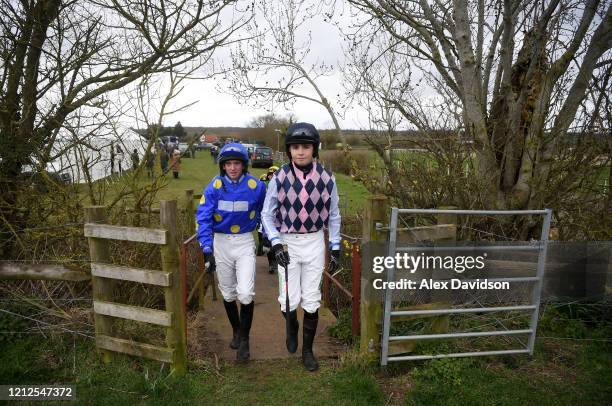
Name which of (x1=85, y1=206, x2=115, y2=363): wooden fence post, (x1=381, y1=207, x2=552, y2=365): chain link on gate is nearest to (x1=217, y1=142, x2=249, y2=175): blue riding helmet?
(x1=85, y1=206, x2=115, y2=363): wooden fence post

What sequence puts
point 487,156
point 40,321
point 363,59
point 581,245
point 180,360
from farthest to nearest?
point 363,59
point 487,156
point 581,245
point 40,321
point 180,360

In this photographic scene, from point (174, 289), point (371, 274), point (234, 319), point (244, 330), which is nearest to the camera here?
point (174, 289)

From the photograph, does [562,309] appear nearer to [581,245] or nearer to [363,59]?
[581,245]

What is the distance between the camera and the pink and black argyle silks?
11.8 feet

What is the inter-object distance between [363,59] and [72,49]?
5.62 m

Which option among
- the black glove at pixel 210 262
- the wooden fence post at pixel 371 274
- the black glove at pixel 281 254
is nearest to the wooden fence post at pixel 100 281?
the black glove at pixel 210 262

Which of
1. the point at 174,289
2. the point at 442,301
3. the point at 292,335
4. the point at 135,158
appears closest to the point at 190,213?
the point at 135,158

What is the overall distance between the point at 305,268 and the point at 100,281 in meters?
1.80

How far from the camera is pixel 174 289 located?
3502 mm

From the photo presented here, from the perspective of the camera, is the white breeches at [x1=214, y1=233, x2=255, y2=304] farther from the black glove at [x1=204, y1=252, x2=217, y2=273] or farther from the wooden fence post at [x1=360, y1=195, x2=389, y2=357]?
the wooden fence post at [x1=360, y1=195, x2=389, y2=357]

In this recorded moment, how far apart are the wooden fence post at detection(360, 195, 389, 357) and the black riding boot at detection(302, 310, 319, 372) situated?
1.38 ft

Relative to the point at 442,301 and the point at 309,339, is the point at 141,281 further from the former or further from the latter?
the point at 442,301

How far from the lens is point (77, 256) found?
4.81m

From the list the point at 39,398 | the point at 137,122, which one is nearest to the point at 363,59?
the point at 137,122
